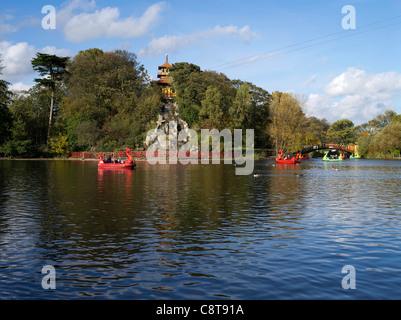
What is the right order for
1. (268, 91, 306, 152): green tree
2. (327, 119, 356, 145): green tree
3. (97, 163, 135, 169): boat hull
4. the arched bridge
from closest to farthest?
1. (97, 163, 135, 169): boat hull
2. (268, 91, 306, 152): green tree
3. the arched bridge
4. (327, 119, 356, 145): green tree

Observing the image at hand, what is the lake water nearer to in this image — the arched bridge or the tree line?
the tree line

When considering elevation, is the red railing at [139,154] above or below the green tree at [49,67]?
below

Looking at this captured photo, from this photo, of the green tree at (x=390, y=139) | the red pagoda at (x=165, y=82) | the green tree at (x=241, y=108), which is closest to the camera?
the green tree at (x=241, y=108)

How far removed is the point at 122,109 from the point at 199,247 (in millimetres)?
90916

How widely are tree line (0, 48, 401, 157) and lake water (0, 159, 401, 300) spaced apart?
69.6 m

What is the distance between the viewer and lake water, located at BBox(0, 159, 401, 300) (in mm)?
9203

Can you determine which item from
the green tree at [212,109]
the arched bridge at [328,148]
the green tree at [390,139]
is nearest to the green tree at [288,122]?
the green tree at [212,109]

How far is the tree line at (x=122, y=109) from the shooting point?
89.5 metres

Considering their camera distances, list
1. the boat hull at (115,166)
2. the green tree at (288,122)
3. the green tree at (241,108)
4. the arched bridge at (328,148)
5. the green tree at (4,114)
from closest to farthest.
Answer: the boat hull at (115,166), the green tree at (4,114), the green tree at (288,122), the green tree at (241,108), the arched bridge at (328,148)

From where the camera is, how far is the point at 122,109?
100 m

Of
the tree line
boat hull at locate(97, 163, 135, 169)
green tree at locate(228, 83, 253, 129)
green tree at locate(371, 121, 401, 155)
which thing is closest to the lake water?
boat hull at locate(97, 163, 135, 169)

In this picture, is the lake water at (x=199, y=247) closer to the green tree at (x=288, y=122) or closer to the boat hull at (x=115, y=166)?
the boat hull at (x=115, y=166)

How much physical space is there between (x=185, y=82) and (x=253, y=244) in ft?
307

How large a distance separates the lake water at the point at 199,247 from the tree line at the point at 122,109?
6958 centimetres
